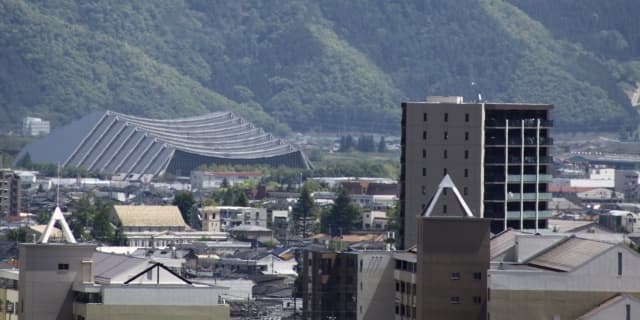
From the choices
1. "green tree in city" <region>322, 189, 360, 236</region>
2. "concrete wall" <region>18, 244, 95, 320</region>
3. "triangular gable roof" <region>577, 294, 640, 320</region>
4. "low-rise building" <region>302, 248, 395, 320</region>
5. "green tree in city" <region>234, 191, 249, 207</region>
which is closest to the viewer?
"triangular gable roof" <region>577, 294, 640, 320</region>

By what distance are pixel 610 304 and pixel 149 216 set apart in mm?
72652

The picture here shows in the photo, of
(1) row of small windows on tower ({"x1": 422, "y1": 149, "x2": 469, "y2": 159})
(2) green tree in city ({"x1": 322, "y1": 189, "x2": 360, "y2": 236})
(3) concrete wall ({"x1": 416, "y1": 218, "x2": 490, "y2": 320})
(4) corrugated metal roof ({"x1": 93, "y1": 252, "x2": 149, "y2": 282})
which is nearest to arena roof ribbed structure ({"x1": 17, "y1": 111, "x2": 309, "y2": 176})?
(2) green tree in city ({"x1": 322, "y1": 189, "x2": 360, "y2": 236})

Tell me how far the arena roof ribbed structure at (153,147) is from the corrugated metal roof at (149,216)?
166ft

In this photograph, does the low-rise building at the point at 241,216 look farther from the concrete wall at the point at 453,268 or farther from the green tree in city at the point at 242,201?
the concrete wall at the point at 453,268

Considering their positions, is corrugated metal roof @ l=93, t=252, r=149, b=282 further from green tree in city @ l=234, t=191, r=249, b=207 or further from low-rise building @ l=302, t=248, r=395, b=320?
green tree in city @ l=234, t=191, r=249, b=207

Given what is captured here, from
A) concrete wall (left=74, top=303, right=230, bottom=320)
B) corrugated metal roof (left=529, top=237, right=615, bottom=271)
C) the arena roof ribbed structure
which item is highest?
Answer: the arena roof ribbed structure

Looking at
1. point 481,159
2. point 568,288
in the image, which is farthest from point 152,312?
point 481,159

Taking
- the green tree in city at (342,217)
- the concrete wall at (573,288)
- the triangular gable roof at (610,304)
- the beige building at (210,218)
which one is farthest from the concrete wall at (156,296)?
the beige building at (210,218)

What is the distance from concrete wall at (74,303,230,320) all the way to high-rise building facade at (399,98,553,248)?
64.5ft

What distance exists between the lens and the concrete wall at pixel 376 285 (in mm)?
49938

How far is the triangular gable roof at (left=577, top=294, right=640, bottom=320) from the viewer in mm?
41750

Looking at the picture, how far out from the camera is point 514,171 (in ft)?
229

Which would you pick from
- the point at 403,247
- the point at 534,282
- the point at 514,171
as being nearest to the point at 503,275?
the point at 534,282

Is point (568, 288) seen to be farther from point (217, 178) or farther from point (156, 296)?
point (217, 178)
